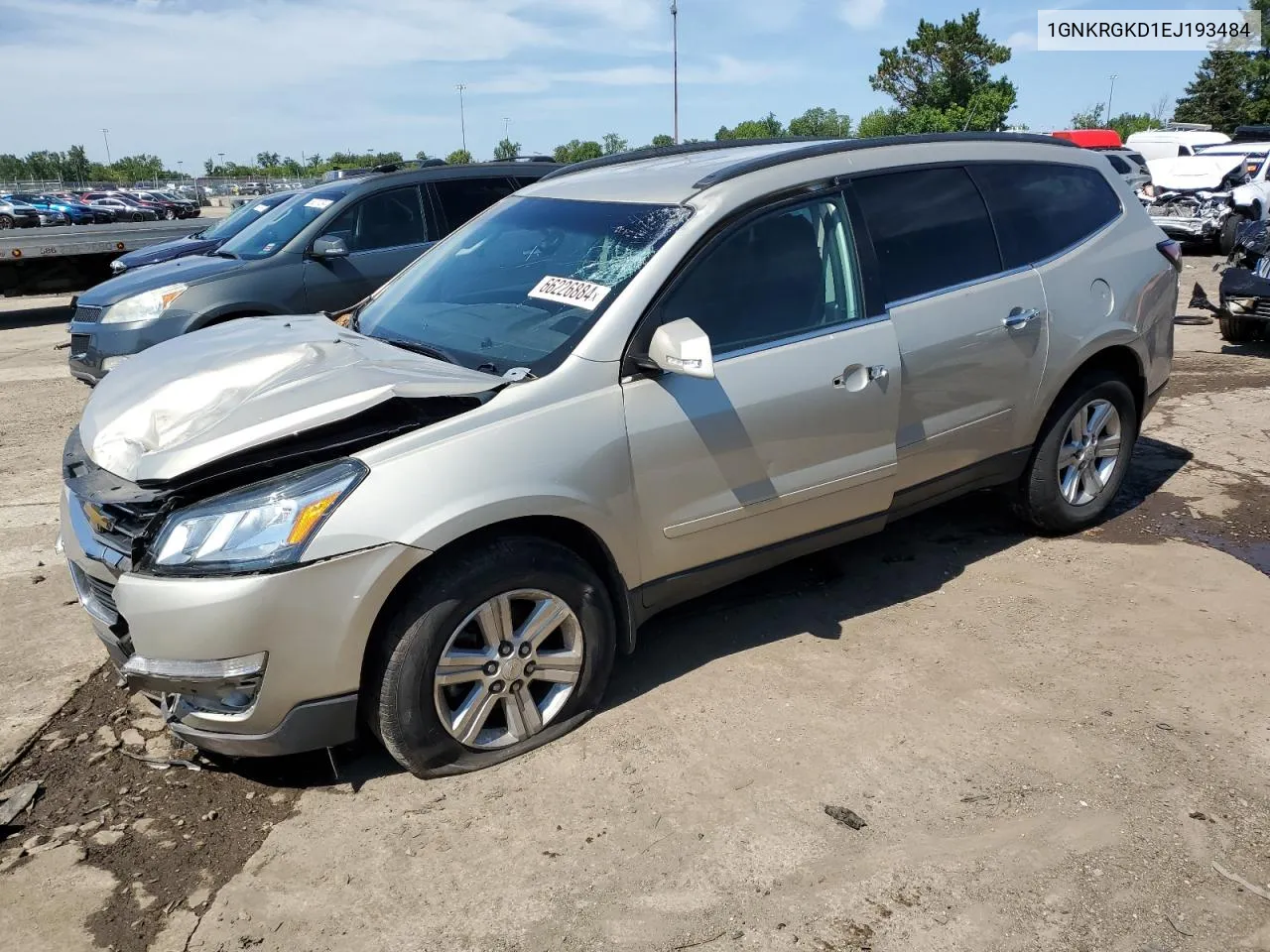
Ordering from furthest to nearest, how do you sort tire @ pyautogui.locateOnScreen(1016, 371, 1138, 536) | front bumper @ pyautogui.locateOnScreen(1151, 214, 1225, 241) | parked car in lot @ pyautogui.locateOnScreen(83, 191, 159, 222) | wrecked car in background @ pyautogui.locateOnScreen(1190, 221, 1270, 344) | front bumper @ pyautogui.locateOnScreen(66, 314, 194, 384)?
1. parked car in lot @ pyautogui.locateOnScreen(83, 191, 159, 222)
2. front bumper @ pyautogui.locateOnScreen(1151, 214, 1225, 241)
3. wrecked car in background @ pyautogui.locateOnScreen(1190, 221, 1270, 344)
4. front bumper @ pyautogui.locateOnScreen(66, 314, 194, 384)
5. tire @ pyautogui.locateOnScreen(1016, 371, 1138, 536)

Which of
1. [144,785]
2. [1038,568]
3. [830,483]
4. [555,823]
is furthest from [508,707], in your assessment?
[1038,568]

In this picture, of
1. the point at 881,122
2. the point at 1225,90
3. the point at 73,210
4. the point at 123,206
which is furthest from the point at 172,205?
the point at 1225,90

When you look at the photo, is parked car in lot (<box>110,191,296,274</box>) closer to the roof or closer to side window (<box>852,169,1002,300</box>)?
the roof

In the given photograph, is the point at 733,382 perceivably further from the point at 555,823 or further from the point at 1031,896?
the point at 1031,896

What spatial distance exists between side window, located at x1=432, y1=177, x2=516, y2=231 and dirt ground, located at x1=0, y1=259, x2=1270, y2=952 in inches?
187

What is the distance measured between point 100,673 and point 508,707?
1795 mm

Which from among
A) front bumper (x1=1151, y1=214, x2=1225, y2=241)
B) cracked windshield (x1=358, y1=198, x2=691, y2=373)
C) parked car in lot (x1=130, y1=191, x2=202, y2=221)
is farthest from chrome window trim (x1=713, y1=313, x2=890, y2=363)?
parked car in lot (x1=130, y1=191, x2=202, y2=221)

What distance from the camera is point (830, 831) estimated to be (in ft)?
9.24

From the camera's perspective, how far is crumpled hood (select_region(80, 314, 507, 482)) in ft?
9.35

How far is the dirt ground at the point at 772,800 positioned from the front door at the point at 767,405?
2.05ft

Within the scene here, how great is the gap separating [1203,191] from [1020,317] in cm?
1648

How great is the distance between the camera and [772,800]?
9.70ft

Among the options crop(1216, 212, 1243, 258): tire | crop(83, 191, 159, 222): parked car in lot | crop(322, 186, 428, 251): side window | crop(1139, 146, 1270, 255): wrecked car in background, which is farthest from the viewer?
crop(83, 191, 159, 222): parked car in lot

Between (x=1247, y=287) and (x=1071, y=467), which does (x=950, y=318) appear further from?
(x=1247, y=287)
